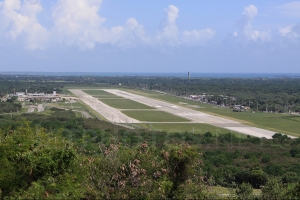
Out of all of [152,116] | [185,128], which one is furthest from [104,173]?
[152,116]

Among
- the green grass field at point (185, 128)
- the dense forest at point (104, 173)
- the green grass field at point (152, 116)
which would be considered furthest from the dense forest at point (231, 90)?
the dense forest at point (104, 173)

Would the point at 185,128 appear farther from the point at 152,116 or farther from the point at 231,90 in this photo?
the point at 231,90

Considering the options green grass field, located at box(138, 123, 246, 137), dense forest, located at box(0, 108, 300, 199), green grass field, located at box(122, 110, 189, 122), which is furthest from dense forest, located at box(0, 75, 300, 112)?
dense forest, located at box(0, 108, 300, 199)

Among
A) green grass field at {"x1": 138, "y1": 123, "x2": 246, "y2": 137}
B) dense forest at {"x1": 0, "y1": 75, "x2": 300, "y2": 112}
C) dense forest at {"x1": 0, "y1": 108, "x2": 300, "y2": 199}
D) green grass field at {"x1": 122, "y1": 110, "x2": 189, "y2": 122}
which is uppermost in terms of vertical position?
dense forest at {"x1": 0, "y1": 108, "x2": 300, "y2": 199}

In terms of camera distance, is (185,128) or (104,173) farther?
(185,128)

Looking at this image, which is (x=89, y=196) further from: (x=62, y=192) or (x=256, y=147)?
(x=256, y=147)

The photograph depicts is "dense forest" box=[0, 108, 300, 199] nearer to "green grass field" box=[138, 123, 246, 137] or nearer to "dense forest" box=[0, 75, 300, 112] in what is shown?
"green grass field" box=[138, 123, 246, 137]
